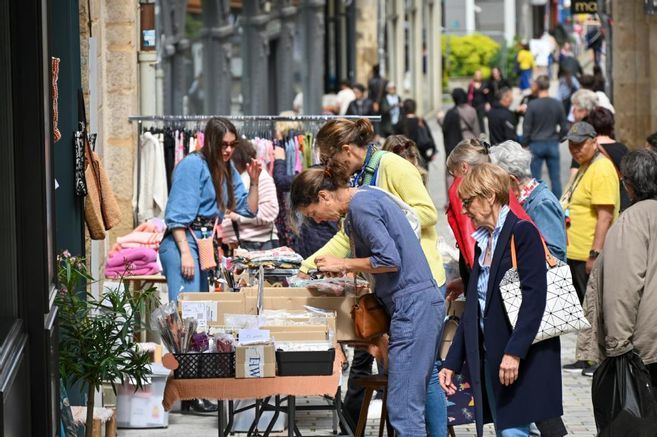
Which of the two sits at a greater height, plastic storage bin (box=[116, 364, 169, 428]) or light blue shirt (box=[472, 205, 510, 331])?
light blue shirt (box=[472, 205, 510, 331])

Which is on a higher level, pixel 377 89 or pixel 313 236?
pixel 377 89

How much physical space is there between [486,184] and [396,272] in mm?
681

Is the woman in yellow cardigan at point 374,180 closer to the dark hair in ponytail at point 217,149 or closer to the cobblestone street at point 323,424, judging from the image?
the cobblestone street at point 323,424

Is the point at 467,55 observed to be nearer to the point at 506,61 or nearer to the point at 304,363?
the point at 506,61

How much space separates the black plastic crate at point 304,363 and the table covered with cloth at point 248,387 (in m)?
0.03

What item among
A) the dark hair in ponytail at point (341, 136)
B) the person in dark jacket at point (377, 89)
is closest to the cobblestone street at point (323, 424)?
the dark hair in ponytail at point (341, 136)

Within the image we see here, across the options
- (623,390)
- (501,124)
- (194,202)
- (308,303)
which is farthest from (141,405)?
(501,124)

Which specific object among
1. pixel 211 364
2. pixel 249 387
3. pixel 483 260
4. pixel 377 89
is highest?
pixel 377 89

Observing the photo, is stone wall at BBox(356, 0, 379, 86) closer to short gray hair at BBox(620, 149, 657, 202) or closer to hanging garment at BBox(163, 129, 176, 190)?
hanging garment at BBox(163, 129, 176, 190)

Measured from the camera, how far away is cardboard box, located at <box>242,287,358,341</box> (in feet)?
25.5

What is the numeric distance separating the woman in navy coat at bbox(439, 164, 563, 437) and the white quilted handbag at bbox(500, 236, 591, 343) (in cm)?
4

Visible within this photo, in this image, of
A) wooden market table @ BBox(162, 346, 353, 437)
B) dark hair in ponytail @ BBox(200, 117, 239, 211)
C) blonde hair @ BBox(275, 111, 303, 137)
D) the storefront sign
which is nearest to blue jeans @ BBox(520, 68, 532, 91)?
the storefront sign

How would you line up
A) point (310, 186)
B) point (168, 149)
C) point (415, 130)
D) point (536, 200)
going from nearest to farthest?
point (310, 186), point (536, 200), point (168, 149), point (415, 130)

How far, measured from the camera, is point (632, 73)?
66.9 feet
